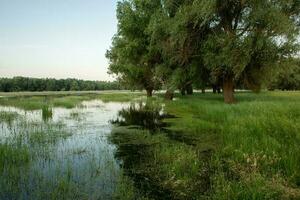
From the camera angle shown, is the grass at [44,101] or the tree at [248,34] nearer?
the tree at [248,34]

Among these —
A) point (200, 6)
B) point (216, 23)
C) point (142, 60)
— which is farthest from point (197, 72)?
point (142, 60)

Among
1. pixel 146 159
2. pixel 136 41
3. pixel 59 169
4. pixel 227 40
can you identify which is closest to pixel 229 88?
pixel 227 40

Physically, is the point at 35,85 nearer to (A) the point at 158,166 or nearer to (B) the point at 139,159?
(B) the point at 139,159

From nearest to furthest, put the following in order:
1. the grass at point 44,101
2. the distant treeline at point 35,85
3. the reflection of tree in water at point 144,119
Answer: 1. the reflection of tree in water at point 144,119
2. the grass at point 44,101
3. the distant treeline at point 35,85

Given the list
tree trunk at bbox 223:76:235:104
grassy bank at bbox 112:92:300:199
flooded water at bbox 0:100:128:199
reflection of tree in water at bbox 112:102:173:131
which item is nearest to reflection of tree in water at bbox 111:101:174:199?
grassy bank at bbox 112:92:300:199

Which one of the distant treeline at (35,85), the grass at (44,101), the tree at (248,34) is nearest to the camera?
the tree at (248,34)

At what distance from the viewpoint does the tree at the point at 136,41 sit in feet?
144

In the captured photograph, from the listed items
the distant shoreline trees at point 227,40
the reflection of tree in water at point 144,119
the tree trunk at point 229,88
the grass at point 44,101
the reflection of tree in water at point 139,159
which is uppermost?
the distant shoreline trees at point 227,40

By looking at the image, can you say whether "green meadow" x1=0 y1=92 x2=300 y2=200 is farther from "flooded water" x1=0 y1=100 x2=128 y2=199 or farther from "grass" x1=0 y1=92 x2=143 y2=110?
"grass" x1=0 y1=92 x2=143 y2=110

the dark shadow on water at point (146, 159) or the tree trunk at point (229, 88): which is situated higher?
the tree trunk at point (229, 88)

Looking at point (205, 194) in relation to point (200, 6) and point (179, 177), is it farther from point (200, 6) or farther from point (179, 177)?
point (200, 6)

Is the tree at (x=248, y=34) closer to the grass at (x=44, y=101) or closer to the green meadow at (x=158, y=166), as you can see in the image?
the green meadow at (x=158, y=166)

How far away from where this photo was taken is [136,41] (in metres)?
44.2

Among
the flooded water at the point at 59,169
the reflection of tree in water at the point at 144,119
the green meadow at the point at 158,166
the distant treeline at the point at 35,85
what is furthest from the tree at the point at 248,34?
the distant treeline at the point at 35,85
